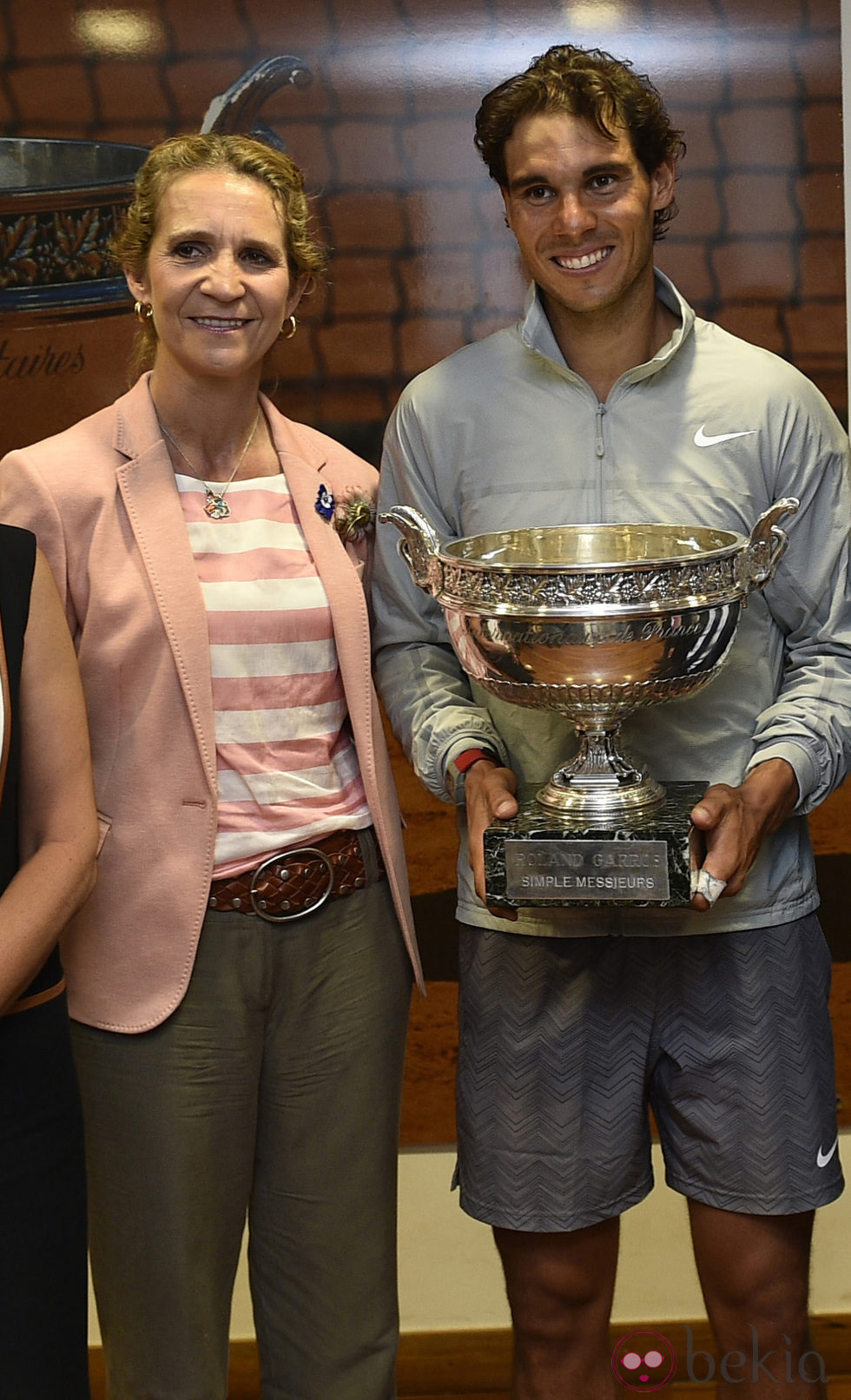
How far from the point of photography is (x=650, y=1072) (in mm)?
1769

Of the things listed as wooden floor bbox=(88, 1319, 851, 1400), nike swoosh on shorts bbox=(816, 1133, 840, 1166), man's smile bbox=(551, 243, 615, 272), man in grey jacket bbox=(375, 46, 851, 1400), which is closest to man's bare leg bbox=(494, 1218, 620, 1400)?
man in grey jacket bbox=(375, 46, 851, 1400)

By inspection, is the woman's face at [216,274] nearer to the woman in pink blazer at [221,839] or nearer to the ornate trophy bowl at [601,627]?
the woman in pink blazer at [221,839]

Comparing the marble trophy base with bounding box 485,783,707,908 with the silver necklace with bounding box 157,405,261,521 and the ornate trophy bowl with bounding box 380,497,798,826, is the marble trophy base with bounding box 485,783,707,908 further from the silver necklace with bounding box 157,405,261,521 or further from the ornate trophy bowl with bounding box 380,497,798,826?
the silver necklace with bounding box 157,405,261,521

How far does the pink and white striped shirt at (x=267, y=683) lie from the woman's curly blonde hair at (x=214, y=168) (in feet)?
0.91

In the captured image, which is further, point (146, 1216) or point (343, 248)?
point (343, 248)

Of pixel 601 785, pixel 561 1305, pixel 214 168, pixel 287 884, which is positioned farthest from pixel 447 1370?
pixel 214 168

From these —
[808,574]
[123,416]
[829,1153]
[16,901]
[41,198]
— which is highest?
[41,198]

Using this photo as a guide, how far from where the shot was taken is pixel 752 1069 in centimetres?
172

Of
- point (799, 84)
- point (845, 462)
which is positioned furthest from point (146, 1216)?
point (799, 84)

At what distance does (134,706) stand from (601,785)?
52 centimetres

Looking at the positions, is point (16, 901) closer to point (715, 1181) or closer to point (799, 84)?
point (715, 1181)

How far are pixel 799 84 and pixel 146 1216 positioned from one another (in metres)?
1.94

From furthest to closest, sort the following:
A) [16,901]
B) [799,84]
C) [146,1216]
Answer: [799,84], [146,1216], [16,901]

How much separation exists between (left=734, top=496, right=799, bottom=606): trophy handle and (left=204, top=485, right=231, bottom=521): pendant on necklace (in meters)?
0.59
